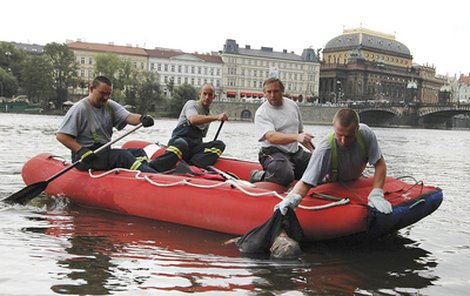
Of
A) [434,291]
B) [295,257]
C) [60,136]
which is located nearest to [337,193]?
[295,257]

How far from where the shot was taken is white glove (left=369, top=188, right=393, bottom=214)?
6.42m

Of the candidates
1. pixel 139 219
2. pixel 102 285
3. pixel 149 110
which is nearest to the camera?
pixel 102 285

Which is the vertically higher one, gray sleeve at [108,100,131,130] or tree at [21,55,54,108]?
tree at [21,55,54,108]

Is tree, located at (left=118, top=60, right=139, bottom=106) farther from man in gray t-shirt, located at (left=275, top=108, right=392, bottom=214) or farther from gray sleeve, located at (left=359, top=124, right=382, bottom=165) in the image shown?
gray sleeve, located at (left=359, top=124, right=382, bottom=165)

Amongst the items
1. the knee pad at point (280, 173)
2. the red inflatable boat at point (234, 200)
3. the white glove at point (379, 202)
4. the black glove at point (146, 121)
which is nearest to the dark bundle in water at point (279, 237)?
the red inflatable boat at point (234, 200)

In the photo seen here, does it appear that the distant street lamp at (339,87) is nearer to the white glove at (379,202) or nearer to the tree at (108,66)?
the tree at (108,66)

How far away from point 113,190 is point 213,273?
10.7 ft

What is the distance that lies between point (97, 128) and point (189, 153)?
5.21ft

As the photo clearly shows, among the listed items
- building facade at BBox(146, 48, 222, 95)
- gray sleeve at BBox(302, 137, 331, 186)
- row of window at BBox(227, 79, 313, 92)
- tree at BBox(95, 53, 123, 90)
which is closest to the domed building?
row of window at BBox(227, 79, 313, 92)

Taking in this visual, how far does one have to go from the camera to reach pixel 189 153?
9.79 meters

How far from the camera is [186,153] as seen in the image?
31.8 feet

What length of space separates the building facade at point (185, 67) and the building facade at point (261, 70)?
2.42m

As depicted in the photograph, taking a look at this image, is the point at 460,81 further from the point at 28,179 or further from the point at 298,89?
the point at 28,179

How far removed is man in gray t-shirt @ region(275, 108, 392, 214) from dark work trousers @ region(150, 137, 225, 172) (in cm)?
311
